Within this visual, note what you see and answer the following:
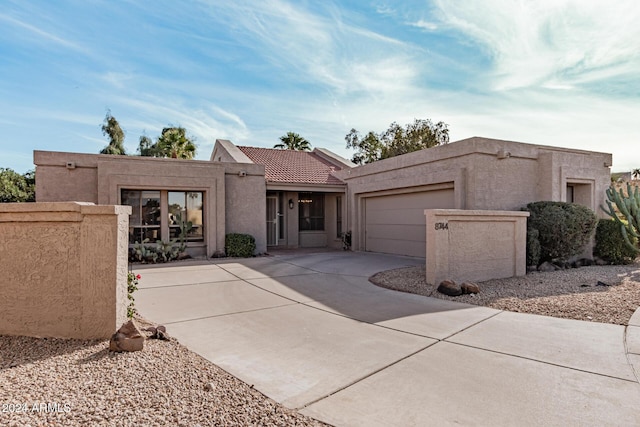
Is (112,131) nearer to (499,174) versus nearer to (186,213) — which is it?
(186,213)

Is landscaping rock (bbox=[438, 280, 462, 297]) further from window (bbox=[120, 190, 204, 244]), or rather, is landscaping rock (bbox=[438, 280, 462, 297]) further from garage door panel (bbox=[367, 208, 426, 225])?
window (bbox=[120, 190, 204, 244])

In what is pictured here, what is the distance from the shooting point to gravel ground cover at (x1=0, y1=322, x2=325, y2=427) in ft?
9.22

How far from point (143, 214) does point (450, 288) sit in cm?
1147

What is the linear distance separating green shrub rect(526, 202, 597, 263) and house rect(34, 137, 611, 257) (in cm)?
115

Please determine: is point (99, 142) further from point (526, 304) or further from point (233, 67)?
point (526, 304)

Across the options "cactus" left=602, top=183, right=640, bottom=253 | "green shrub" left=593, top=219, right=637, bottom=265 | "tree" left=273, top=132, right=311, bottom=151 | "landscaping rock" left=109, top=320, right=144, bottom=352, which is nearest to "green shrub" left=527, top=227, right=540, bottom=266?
"cactus" left=602, top=183, right=640, bottom=253

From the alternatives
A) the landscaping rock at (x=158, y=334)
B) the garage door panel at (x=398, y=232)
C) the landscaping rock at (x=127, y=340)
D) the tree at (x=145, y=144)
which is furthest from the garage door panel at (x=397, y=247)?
the tree at (x=145, y=144)

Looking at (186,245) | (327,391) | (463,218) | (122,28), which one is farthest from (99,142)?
(327,391)

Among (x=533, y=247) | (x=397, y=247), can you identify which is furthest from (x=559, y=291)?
(x=397, y=247)

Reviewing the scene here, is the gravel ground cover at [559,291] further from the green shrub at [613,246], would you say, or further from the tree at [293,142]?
the tree at [293,142]

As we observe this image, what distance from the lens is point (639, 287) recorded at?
8148 millimetres

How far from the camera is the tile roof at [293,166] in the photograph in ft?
56.6

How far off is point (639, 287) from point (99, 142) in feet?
130

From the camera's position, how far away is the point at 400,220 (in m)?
13.9
